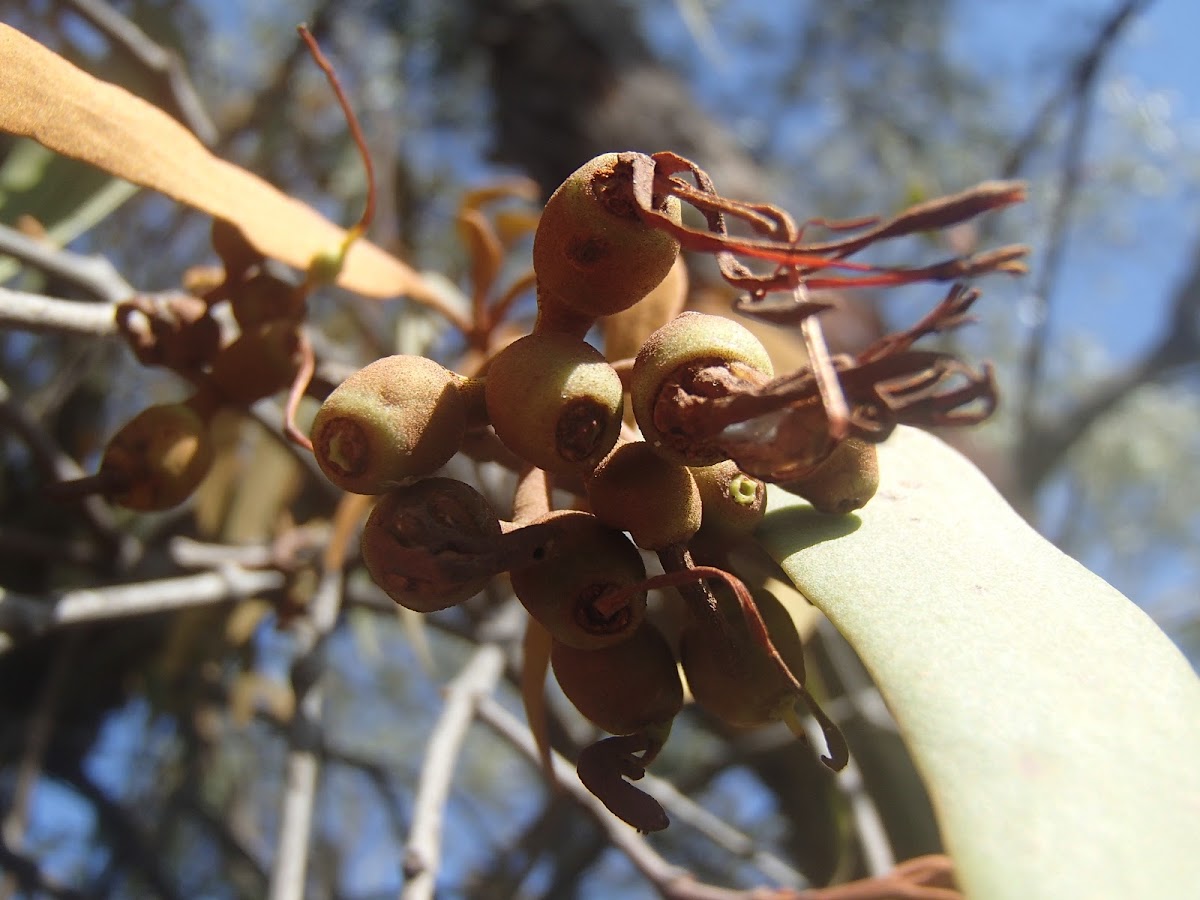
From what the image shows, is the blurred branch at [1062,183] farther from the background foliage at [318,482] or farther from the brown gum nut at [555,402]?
the brown gum nut at [555,402]

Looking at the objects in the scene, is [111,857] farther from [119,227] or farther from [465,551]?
[465,551]

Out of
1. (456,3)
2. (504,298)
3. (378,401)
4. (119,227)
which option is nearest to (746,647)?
(378,401)

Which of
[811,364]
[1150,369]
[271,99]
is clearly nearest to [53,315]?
[811,364]

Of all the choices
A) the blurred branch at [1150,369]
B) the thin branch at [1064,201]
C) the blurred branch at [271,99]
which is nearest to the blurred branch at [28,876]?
the blurred branch at [271,99]

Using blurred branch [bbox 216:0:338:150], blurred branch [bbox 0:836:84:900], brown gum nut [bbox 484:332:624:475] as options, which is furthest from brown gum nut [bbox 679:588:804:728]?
blurred branch [bbox 216:0:338:150]

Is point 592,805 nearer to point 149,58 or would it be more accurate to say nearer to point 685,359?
point 685,359

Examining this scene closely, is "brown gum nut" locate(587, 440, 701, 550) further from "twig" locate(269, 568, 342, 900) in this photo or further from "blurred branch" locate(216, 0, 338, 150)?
"blurred branch" locate(216, 0, 338, 150)
